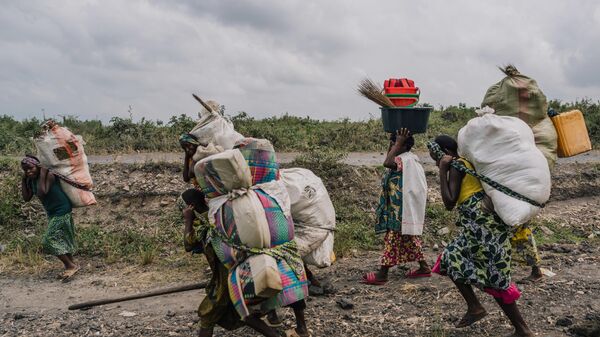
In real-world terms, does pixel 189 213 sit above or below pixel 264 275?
above

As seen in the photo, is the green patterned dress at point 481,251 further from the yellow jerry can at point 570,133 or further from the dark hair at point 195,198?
the dark hair at point 195,198

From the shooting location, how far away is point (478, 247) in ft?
13.2

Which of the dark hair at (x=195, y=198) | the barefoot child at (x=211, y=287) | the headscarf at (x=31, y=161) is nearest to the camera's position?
the barefoot child at (x=211, y=287)

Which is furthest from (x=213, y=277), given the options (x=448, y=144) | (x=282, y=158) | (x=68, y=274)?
(x=282, y=158)

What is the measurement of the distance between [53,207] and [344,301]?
3452 mm

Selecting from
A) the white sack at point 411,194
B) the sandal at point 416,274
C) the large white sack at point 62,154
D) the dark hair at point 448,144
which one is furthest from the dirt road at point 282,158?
the dark hair at point 448,144

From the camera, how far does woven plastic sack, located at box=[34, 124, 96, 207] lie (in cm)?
636

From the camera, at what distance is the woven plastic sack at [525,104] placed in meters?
5.00

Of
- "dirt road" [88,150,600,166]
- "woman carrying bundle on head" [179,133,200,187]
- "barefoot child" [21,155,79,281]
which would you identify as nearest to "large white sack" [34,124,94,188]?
"barefoot child" [21,155,79,281]

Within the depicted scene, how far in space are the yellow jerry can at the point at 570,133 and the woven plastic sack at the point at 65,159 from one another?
189 inches

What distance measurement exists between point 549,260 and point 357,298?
2.40 metres

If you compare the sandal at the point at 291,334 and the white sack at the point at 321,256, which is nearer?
the sandal at the point at 291,334

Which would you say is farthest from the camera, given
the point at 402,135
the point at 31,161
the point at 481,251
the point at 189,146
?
the point at 31,161

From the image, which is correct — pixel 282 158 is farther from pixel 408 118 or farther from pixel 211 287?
pixel 211 287
